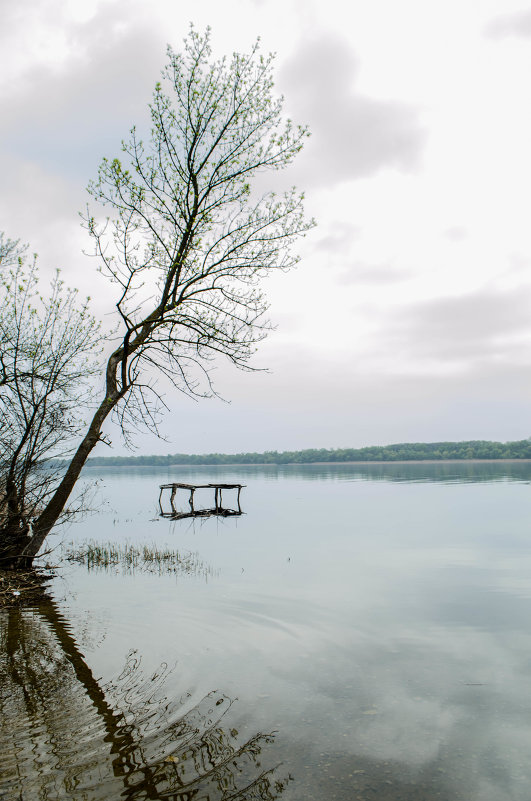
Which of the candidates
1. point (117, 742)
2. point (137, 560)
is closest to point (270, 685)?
point (117, 742)

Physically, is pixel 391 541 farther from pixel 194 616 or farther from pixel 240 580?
pixel 194 616

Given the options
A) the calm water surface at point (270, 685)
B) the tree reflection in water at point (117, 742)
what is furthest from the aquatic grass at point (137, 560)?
the tree reflection in water at point (117, 742)

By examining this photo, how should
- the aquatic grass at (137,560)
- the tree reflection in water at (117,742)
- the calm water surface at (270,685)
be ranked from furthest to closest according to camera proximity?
the aquatic grass at (137,560), the calm water surface at (270,685), the tree reflection in water at (117,742)

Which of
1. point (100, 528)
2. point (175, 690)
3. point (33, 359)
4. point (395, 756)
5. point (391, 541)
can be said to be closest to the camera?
point (395, 756)

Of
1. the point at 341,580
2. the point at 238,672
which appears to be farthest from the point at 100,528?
the point at 238,672

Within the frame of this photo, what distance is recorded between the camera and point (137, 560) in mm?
22312

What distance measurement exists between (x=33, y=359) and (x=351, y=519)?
2991 cm

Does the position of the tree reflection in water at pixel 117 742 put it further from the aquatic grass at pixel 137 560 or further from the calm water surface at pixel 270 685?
the aquatic grass at pixel 137 560

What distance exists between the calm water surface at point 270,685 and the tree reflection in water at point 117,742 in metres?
0.03

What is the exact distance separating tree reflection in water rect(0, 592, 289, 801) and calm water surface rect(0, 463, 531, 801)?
0.03 m

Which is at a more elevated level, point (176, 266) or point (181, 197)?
point (181, 197)

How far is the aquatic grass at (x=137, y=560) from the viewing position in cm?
2061

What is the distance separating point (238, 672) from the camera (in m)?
9.77

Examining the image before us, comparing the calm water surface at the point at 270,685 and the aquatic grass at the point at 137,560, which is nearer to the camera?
the calm water surface at the point at 270,685
